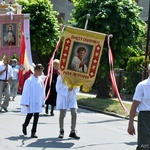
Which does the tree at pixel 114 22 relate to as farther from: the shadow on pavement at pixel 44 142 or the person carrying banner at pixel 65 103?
the shadow on pavement at pixel 44 142

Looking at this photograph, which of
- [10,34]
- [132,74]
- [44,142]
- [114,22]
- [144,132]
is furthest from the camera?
[132,74]

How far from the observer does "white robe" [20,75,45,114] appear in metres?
11.4

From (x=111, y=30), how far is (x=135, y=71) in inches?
275

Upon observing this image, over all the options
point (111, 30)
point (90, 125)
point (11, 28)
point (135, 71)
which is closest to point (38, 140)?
point (90, 125)

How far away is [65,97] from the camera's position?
1166 cm

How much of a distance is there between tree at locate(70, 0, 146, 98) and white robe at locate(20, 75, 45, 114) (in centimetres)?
1036

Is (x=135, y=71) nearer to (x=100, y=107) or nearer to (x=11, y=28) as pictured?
(x=100, y=107)

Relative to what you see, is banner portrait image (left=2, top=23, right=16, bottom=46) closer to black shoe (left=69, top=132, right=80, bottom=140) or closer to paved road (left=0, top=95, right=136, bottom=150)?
paved road (left=0, top=95, right=136, bottom=150)

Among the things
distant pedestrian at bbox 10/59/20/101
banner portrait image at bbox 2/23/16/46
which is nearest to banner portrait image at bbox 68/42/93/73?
banner portrait image at bbox 2/23/16/46

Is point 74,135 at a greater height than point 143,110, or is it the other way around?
point 143,110

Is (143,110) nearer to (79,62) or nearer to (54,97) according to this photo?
(79,62)

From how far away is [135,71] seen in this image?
2836 centimetres

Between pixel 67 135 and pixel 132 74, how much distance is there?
55.5 feet

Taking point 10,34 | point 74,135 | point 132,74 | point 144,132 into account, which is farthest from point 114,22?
point 144,132
